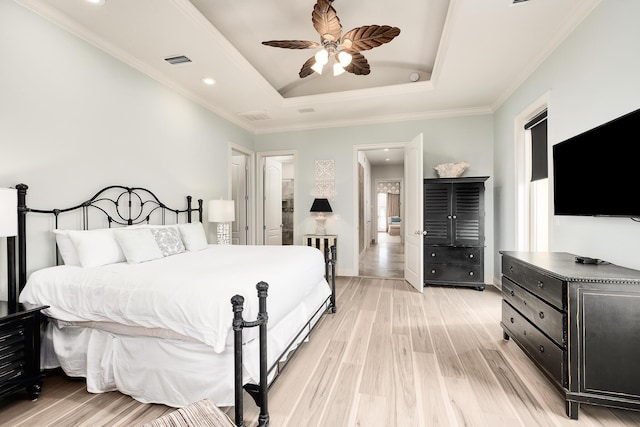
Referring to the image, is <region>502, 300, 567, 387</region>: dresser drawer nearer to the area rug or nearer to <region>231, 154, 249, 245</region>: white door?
the area rug


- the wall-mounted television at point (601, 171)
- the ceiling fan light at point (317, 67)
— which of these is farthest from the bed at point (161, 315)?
the wall-mounted television at point (601, 171)

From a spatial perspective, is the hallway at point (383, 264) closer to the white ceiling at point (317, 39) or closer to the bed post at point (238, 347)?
the white ceiling at point (317, 39)

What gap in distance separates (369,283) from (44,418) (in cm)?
398

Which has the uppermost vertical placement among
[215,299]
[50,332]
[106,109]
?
[106,109]

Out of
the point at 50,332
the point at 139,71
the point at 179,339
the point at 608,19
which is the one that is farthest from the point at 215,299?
the point at 608,19

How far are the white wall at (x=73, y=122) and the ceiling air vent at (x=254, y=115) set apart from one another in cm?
122

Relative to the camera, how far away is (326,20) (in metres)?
2.37

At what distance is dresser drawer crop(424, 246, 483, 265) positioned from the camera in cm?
444

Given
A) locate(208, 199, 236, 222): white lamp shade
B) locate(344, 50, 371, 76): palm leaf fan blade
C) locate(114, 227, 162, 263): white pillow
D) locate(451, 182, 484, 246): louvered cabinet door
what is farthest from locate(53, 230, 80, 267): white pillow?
locate(451, 182, 484, 246): louvered cabinet door

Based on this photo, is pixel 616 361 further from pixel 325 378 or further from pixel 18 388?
pixel 18 388

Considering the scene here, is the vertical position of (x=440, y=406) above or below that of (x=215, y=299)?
below

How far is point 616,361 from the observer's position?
1.66 m

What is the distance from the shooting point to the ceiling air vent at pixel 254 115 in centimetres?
487

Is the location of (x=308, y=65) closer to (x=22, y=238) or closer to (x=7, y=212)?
(x=7, y=212)
